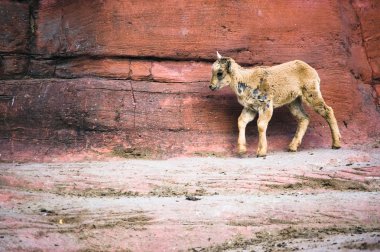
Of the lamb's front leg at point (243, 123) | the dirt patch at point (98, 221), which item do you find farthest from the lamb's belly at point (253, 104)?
the dirt patch at point (98, 221)

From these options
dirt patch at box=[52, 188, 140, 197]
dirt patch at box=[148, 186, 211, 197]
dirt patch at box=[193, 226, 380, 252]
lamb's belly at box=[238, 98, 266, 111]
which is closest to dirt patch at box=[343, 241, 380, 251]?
dirt patch at box=[193, 226, 380, 252]

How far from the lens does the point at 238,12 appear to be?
484 inches

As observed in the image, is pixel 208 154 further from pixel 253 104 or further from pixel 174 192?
pixel 174 192

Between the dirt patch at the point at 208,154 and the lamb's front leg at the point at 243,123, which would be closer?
the lamb's front leg at the point at 243,123

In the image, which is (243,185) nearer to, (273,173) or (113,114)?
(273,173)

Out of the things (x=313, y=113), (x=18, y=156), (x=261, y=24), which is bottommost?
(x=18, y=156)

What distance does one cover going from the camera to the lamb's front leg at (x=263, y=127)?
1119 cm

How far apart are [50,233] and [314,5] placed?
21.7 feet

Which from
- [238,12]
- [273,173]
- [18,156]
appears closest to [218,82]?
[238,12]

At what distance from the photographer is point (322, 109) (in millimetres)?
11602

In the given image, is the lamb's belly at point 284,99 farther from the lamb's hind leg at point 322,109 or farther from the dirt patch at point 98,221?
the dirt patch at point 98,221

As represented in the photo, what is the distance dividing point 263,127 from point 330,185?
1880mm

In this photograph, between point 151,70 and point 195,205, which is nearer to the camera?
point 195,205

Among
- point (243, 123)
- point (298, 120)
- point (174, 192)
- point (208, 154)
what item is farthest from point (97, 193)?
point (298, 120)
